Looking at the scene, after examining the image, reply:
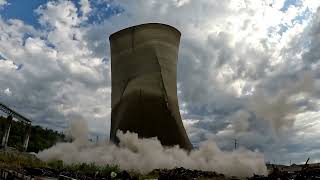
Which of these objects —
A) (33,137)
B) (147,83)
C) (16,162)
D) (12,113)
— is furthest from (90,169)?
(33,137)

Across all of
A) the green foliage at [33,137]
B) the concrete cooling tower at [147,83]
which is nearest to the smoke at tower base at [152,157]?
the concrete cooling tower at [147,83]

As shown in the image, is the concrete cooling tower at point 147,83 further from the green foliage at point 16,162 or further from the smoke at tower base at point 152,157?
the green foliage at point 16,162

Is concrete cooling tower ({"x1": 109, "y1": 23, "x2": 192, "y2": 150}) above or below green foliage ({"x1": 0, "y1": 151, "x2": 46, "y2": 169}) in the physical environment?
above

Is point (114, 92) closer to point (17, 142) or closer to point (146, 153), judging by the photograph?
point (146, 153)

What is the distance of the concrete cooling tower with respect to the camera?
1535 inches

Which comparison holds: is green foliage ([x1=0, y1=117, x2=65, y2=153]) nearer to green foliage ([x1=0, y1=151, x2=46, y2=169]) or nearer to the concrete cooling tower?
the concrete cooling tower

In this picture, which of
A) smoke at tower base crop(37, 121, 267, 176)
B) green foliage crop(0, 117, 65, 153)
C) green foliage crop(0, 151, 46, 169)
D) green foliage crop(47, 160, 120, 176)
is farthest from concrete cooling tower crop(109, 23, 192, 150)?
green foliage crop(0, 117, 65, 153)

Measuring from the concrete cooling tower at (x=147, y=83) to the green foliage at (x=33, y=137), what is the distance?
34607 mm

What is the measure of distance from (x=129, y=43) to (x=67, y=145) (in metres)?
12.0

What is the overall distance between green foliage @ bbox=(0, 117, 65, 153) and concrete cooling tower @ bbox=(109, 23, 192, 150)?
34607 millimetres

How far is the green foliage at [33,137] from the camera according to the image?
76.2m

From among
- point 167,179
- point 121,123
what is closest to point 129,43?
point 121,123

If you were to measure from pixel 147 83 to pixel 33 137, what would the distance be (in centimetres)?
5208

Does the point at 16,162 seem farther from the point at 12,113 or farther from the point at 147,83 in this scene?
the point at 12,113
